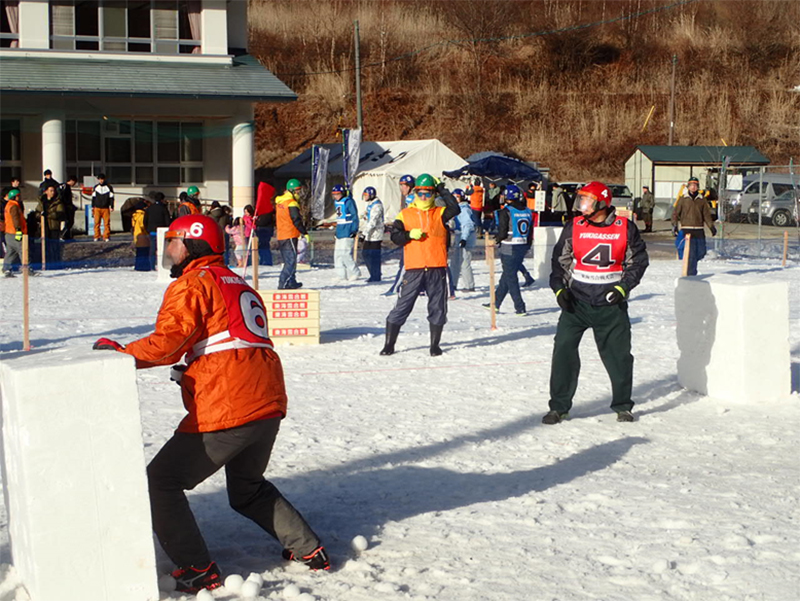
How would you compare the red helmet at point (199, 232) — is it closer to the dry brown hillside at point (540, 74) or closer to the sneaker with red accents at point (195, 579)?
the sneaker with red accents at point (195, 579)

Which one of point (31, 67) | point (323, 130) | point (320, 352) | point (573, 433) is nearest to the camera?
point (573, 433)

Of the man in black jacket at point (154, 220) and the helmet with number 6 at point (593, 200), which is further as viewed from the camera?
the man in black jacket at point (154, 220)

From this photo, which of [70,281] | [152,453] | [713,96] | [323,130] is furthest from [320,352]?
[713,96]

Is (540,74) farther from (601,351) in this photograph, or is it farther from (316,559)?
(316,559)

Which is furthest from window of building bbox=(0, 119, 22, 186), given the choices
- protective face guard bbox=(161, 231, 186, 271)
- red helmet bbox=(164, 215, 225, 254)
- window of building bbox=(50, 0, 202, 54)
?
red helmet bbox=(164, 215, 225, 254)

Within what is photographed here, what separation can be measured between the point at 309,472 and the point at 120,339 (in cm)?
604

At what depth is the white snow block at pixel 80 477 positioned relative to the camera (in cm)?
420

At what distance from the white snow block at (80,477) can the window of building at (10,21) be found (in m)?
27.6

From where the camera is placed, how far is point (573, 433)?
25.0 ft

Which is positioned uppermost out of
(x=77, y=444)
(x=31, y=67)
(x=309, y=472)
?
(x=31, y=67)

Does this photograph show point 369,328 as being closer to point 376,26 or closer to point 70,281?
point 70,281

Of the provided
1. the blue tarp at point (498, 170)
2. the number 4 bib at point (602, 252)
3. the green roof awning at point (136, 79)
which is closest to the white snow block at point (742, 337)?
the number 4 bib at point (602, 252)

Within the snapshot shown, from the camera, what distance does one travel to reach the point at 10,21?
2980cm

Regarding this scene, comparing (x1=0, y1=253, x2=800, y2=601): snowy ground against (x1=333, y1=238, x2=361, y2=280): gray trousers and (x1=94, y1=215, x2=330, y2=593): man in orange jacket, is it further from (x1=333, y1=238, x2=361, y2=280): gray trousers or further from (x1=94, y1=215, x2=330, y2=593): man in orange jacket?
(x1=333, y1=238, x2=361, y2=280): gray trousers
